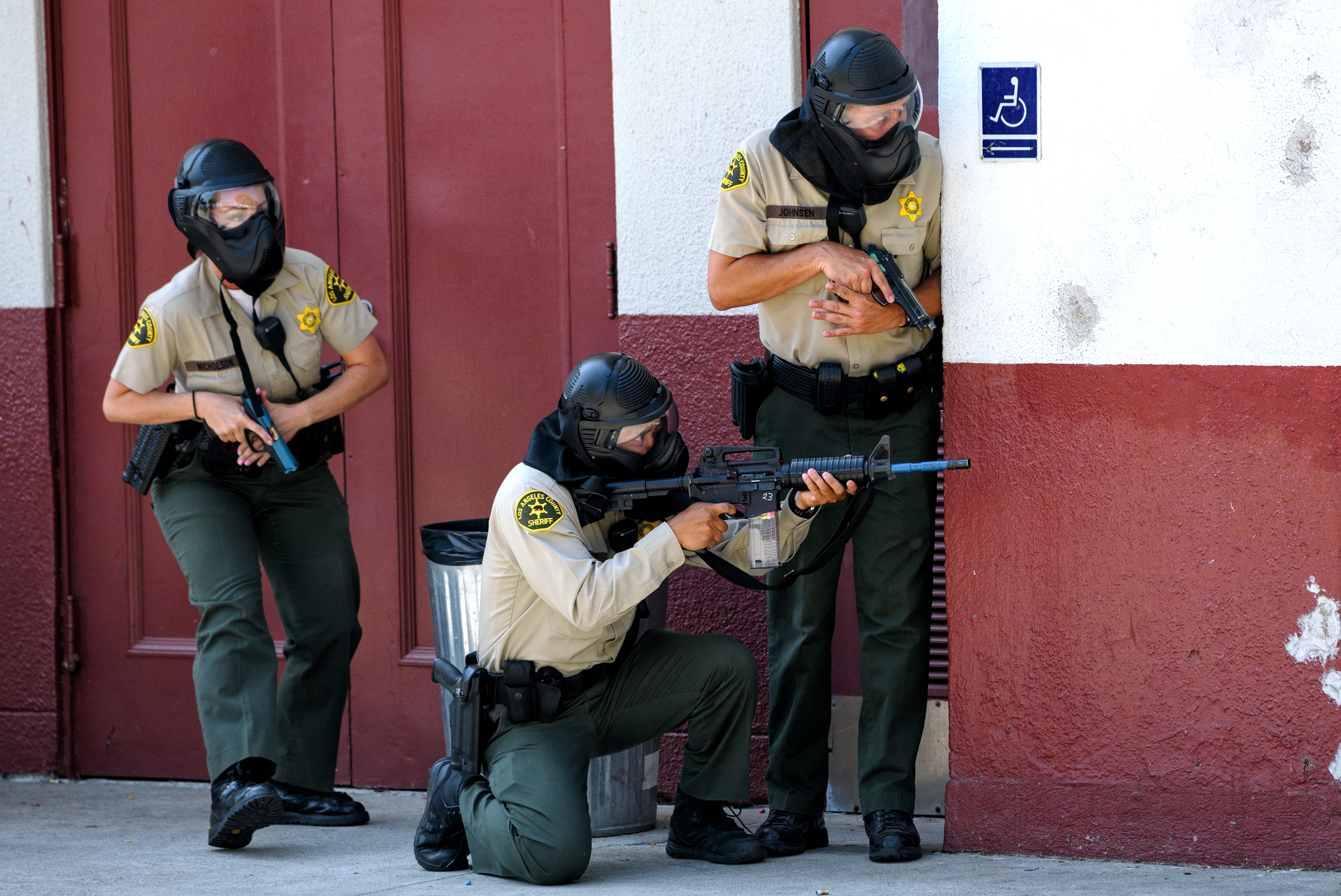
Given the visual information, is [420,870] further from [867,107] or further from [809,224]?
[867,107]

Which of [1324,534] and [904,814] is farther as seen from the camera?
[904,814]

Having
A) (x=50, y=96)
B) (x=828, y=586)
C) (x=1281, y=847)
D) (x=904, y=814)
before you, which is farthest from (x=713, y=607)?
(x=50, y=96)

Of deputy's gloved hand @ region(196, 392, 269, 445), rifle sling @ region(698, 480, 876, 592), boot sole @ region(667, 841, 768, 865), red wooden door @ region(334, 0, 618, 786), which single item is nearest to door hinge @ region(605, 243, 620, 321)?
red wooden door @ region(334, 0, 618, 786)

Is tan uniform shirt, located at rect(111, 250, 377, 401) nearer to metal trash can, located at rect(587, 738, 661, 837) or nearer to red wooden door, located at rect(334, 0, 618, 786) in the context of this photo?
red wooden door, located at rect(334, 0, 618, 786)

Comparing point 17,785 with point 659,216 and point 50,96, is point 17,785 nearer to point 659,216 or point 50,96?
point 50,96

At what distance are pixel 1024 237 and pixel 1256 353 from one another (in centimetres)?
64

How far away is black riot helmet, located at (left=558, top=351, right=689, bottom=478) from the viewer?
11.9 feet

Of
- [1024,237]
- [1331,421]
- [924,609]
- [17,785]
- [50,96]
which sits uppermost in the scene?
[50,96]

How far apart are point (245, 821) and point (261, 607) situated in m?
0.59

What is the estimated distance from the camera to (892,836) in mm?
3688

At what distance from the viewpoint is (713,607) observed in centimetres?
450

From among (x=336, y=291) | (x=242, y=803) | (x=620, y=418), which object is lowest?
(x=242, y=803)

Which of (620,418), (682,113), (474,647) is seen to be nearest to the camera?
(620,418)

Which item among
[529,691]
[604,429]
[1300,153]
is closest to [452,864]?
[529,691]
